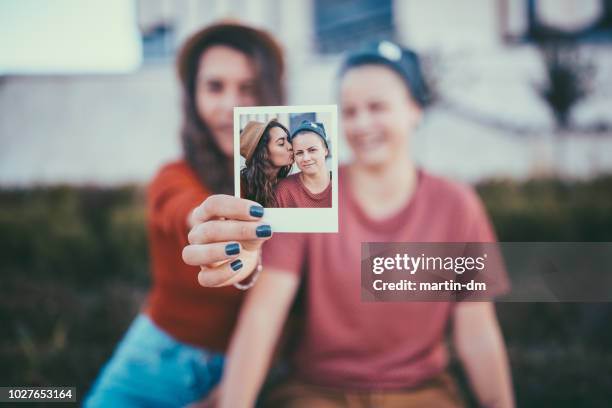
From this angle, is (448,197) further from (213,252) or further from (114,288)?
(114,288)

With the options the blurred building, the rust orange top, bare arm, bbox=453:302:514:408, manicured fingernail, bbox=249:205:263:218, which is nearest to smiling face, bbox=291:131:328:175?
manicured fingernail, bbox=249:205:263:218

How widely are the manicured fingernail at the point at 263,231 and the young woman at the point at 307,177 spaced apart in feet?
0.34

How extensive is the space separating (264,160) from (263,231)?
0.19 metres

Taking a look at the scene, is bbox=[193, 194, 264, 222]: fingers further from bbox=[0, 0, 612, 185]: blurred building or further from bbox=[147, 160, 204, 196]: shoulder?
bbox=[0, 0, 612, 185]: blurred building

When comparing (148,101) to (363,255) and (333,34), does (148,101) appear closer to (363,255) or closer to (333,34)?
(333,34)

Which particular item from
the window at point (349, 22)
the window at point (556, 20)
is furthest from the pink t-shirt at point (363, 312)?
the window at point (556, 20)

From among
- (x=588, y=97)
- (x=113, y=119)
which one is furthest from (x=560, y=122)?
(x=113, y=119)

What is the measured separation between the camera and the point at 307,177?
43.2 inches

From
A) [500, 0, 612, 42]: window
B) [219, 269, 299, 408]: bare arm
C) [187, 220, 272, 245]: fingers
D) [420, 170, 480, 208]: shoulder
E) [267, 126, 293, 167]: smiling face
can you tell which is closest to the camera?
[187, 220, 272, 245]: fingers

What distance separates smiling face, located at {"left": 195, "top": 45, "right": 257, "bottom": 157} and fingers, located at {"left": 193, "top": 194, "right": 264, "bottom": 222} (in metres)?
0.43

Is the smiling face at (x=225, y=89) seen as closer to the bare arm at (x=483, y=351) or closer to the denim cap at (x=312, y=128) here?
the denim cap at (x=312, y=128)

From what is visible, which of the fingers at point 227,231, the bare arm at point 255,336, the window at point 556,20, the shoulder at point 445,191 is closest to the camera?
the fingers at point 227,231

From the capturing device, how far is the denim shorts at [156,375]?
1.40 metres

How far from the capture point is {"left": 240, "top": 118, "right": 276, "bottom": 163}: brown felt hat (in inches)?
43.5
